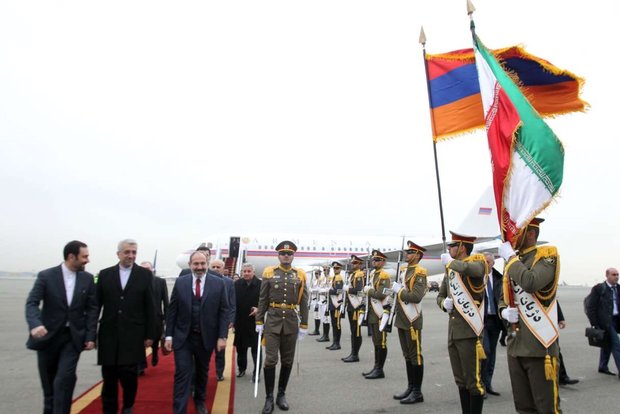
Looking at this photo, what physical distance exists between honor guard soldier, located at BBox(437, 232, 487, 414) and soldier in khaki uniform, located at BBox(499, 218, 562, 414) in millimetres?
742

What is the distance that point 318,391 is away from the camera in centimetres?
627

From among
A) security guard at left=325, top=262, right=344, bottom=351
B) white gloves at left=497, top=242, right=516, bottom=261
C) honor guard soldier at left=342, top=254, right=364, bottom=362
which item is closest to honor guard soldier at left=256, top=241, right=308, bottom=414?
white gloves at left=497, top=242, right=516, bottom=261

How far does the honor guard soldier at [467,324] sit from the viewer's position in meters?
4.67

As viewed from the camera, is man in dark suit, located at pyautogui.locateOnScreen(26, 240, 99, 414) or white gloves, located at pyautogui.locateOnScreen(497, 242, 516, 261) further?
man in dark suit, located at pyautogui.locateOnScreen(26, 240, 99, 414)

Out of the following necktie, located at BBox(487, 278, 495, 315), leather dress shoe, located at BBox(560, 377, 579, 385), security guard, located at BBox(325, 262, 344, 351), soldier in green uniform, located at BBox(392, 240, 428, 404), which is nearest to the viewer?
soldier in green uniform, located at BBox(392, 240, 428, 404)

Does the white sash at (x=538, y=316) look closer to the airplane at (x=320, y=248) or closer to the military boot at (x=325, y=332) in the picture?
the military boot at (x=325, y=332)

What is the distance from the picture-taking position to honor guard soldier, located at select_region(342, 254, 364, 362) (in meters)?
8.66

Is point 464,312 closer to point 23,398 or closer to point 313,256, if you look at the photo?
point 23,398

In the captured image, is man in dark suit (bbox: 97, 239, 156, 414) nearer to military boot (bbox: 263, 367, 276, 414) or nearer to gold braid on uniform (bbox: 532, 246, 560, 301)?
military boot (bbox: 263, 367, 276, 414)

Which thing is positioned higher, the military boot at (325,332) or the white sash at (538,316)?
the white sash at (538,316)

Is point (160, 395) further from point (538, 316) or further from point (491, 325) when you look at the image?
point (491, 325)

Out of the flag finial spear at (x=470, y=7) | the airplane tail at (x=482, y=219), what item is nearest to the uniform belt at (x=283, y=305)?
the flag finial spear at (x=470, y=7)

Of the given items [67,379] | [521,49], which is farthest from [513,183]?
[67,379]

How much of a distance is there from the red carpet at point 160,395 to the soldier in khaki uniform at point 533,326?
11.0ft
